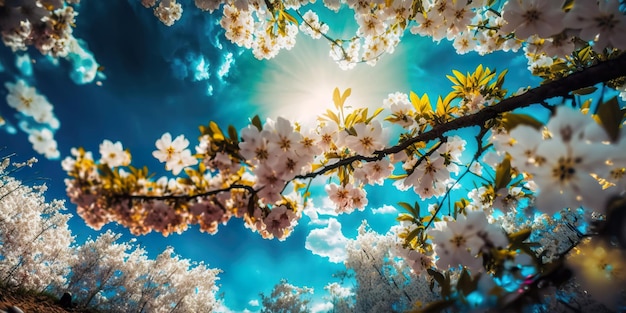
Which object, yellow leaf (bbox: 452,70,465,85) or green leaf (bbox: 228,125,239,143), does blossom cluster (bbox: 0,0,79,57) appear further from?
yellow leaf (bbox: 452,70,465,85)

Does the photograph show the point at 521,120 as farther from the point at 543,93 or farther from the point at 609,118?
the point at 543,93

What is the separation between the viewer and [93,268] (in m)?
27.1

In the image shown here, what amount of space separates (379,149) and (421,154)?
42 centimetres

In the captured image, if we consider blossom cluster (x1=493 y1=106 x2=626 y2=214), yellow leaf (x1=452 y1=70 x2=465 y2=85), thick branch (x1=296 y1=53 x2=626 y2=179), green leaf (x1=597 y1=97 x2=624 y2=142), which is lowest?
blossom cluster (x1=493 y1=106 x2=626 y2=214)

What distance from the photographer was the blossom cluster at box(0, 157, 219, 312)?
74.3 ft

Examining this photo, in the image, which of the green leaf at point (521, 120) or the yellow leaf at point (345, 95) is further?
the yellow leaf at point (345, 95)

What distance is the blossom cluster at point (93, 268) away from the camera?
74.3 ft

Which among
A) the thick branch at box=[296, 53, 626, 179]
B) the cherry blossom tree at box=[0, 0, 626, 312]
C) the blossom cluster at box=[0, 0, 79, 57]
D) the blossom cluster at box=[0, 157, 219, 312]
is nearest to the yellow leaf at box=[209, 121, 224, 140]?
the cherry blossom tree at box=[0, 0, 626, 312]

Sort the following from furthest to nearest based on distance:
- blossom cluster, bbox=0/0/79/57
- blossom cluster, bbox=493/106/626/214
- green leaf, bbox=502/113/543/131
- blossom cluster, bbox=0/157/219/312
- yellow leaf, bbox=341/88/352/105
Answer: blossom cluster, bbox=0/157/219/312, yellow leaf, bbox=341/88/352/105, blossom cluster, bbox=0/0/79/57, green leaf, bbox=502/113/543/131, blossom cluster, bbox=493/106/626/214

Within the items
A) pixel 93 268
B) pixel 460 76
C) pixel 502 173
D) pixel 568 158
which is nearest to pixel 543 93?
pixel 502 173

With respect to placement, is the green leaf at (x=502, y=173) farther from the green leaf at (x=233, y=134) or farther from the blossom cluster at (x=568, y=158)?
the green leaf at (x=233, y=134)

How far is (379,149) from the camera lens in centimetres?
144

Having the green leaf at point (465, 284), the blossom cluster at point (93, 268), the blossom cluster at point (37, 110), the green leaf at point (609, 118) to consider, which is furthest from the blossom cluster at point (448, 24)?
the blossom cluster at point (93, 268)

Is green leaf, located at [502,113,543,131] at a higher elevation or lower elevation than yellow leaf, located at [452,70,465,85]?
lower
